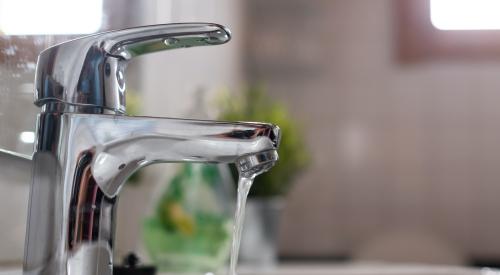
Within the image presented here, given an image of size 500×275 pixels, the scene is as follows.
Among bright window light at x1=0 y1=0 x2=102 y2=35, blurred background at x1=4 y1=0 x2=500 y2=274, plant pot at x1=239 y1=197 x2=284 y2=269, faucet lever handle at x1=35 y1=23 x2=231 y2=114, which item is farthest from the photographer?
blurred background at x1=4 y1=0 x2=500 y2=274

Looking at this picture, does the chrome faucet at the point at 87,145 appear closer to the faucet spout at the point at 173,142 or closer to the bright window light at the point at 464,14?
the faucet spout at the point at 173,142

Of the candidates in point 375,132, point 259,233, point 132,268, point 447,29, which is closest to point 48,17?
point 132,268

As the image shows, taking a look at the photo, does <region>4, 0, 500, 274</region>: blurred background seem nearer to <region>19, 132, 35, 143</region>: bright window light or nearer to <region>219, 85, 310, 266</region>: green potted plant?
<region>219, 85, 310, 266</region>: green potted plant

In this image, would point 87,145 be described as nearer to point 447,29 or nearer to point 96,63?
point 96,63

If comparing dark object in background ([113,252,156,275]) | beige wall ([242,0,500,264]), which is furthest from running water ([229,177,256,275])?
beige wall ([242,0,500,264])

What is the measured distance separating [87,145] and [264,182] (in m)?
0.81

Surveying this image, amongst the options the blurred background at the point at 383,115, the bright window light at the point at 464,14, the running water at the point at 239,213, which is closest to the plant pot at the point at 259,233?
the running water at the point at 239,213

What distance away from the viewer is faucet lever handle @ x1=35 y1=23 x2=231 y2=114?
14.3 inches

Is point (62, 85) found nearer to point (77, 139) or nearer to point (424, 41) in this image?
point (77, 139)

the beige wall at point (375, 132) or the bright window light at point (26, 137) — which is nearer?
the bright window light at point (26, 137)

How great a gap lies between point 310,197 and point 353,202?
0.50 ft

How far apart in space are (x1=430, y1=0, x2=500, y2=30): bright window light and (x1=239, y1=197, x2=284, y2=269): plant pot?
62.0 inches

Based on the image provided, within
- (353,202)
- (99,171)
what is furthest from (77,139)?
(353,202)

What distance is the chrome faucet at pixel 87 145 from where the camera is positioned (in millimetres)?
365
